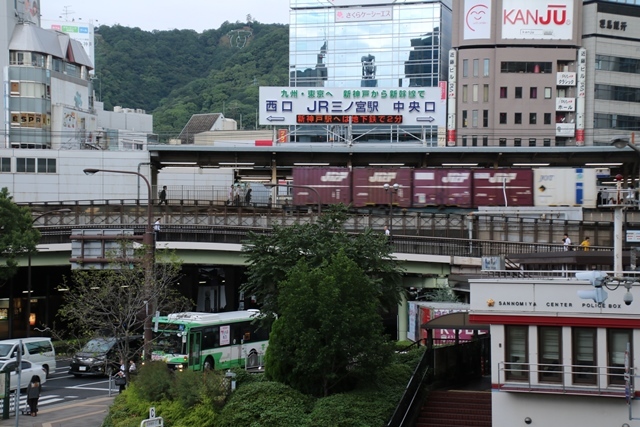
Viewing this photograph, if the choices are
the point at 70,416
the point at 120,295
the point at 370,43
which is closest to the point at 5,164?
the point at 120,295

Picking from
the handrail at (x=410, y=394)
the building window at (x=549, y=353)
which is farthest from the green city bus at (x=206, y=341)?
the building window at (x=549, y=353)

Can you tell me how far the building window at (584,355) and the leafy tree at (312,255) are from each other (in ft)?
27.4

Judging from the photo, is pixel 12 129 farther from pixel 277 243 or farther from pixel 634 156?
pixel 277 243

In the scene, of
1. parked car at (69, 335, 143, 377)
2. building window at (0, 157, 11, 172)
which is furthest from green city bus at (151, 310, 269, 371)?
building window at (0, 157, 11, 172)

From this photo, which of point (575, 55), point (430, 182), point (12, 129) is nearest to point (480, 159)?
point (430, 182)

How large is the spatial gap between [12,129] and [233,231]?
167 ft

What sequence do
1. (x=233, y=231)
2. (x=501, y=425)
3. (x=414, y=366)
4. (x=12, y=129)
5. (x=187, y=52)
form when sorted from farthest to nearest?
1. (x=187, y=52)
2. (x=12, y=129)
3. (x=233, y=231)
4. (x=414, y=366)
5. (x=501, y=425)

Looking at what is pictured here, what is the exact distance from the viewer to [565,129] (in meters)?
109

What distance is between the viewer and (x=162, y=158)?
73250 mm

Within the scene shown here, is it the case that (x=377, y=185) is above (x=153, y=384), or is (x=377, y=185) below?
above

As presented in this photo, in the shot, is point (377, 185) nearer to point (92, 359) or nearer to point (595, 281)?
point (92, 359)

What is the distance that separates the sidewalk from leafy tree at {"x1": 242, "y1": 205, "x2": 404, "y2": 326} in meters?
6.38

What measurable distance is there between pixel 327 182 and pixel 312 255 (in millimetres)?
36404

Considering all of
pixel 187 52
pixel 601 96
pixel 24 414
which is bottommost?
pixel 24 414
